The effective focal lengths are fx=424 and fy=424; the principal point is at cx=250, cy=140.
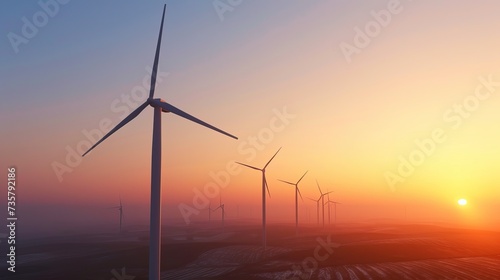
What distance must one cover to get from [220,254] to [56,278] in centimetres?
3728

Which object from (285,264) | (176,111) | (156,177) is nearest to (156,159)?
(156,177)

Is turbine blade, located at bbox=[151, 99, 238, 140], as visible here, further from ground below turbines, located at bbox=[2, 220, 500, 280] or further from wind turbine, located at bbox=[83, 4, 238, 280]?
ground below turbines, located at bbox=[2, 220, 500, 280]

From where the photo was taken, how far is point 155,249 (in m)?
31.5

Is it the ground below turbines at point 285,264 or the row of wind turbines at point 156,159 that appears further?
the ground below turbines at point 285,264

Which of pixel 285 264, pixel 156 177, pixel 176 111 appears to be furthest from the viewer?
pixel 285 264

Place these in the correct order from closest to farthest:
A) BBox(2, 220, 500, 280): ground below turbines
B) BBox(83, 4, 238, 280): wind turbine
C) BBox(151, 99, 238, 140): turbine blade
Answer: BBox(83, 4, 238, 280): wind turbine, BBox(151, 99, 238, 140): turbine blade, BBox(2, 220, 500, 280): ground below turbines

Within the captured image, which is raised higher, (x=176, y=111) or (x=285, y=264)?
(x=176, y=111)

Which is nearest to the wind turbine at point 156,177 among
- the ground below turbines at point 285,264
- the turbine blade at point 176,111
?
the turbine blade at point 176,111

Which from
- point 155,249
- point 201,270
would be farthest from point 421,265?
point 155,249

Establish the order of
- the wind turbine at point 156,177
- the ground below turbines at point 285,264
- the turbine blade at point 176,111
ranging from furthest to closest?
the ground below turbines at point 285,264 < the turbine blade at point 176,111 < the wind turbine at point 156,177

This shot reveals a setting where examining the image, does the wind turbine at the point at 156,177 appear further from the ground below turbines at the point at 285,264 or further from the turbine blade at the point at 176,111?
the ground below turbines at the point at 285,264

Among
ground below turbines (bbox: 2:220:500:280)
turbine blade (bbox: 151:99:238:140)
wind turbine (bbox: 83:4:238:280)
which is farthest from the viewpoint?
ground below turbines (bbox: 2:220:500:280)

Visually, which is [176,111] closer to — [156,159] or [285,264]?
[156,159]

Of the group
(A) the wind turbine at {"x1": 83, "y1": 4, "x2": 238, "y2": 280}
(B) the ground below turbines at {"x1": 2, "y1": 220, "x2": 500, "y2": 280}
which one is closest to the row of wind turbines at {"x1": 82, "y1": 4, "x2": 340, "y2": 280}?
(A) the wind turbine at {"x1": 83, "y1": 4, "x2": 238, "y2": 280}
